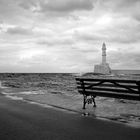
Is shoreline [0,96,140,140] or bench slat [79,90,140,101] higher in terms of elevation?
bench slat [79,90,140,101]

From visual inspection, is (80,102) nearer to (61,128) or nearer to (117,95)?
(117,95)

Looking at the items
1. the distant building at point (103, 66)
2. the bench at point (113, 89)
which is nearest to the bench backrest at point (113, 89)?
the bench at point (113, 89)

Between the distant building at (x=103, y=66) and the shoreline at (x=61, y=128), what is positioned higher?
the distant building at (x=103, y=66)

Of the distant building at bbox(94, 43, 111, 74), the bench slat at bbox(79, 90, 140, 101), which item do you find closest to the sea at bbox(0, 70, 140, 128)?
the bench slat at bbox(79, 90, 140, 101)

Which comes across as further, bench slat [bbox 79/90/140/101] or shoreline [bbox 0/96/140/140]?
bench slat [bbox 79/90/140/101]

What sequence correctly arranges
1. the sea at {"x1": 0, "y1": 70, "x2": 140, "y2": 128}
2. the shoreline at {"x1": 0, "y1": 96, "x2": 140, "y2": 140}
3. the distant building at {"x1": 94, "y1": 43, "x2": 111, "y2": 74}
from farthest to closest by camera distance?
Result: the distant building at {"x1": 94, "y1": 43, "x2": 111, "y2": 74}, the sea at {"x1": 0, "y1": 70, "x2": 140, "y2": 128}, the shoreline at {"x1": 0, "y1": 96, "x2": 140, "y2": 140}

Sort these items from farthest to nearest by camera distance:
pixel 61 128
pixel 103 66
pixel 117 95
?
1. pixel 103 66
2. pixel 117 95
3. pixel 61 128

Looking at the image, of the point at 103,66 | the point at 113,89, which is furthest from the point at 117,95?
the point at 103,66

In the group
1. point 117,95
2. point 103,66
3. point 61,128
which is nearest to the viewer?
point 61,128

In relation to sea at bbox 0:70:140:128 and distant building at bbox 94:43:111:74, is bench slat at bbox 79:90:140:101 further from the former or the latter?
distant building at bbox 94:43:111:74

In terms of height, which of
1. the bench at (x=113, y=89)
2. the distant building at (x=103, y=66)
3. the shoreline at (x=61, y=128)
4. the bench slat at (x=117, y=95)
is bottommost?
the shoreline at (x=61, y=128)

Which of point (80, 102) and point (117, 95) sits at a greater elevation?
point (117, 95)

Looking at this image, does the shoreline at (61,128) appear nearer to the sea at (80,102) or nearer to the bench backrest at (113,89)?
the sea at (80,102)

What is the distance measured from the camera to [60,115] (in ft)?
23.3
